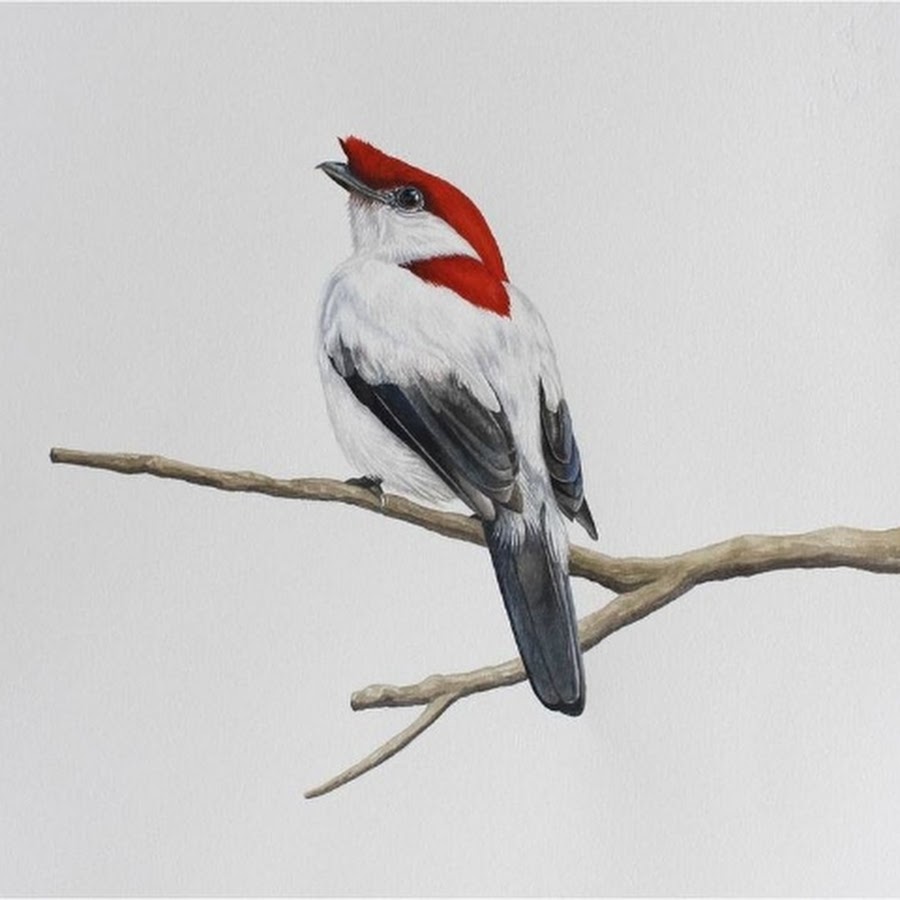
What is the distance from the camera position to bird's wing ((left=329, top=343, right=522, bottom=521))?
1312 millimetres

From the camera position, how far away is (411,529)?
1.35 meters

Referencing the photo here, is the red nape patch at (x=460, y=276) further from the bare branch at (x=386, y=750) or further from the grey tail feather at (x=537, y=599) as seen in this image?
the bare branch at (x=386, y=750)

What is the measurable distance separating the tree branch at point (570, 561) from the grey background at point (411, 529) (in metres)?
0.02

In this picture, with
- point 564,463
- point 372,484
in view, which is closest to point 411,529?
point 372,484

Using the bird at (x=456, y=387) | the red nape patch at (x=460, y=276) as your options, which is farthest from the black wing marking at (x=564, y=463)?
the red nape patch at (x=460, y=276)

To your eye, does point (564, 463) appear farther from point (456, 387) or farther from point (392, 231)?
point (392, 231)

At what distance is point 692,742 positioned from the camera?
4.59ft

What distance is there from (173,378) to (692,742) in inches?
24.7

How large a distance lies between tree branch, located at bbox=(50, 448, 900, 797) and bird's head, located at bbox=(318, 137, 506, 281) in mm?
242

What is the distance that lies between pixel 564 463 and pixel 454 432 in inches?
4.6

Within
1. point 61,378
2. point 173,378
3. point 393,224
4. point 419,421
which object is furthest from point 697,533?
point 61,378

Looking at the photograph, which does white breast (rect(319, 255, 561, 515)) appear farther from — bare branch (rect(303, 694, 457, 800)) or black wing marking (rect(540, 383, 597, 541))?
bare branch (rect(303, 694, 457, 800))

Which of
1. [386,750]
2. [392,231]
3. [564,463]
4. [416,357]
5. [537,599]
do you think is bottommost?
[386,750]

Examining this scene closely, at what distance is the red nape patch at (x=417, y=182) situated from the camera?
1368 millimetres
